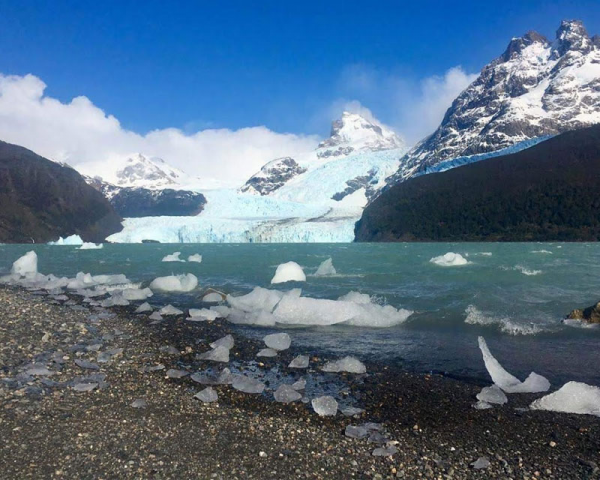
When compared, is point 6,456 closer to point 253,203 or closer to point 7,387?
point 7,387

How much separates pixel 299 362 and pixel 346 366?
1050mm

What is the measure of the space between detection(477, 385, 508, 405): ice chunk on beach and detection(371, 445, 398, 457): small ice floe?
8.54 ft

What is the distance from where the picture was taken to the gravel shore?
207 inches

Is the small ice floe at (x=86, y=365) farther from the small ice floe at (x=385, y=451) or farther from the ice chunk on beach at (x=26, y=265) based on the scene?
the ice chunk on beach at (x=26, y=265)

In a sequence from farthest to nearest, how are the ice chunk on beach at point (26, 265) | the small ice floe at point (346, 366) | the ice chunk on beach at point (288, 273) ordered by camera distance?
the ice chunk on beach at point (26, 265) → the ice chunk on beach at point (288, 273) → the small ice floe at point (346, 366)

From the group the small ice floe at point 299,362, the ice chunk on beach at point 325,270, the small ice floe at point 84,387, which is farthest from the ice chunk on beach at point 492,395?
the ice chunk on beach at point 325,270

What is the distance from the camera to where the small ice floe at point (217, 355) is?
9987 millimetres

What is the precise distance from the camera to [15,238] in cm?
12750

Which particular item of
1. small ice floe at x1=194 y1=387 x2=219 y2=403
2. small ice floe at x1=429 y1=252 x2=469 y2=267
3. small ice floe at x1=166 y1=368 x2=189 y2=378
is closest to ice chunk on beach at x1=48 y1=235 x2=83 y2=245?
small ice floe at x1=429 y1=252 x2=469 y2=267

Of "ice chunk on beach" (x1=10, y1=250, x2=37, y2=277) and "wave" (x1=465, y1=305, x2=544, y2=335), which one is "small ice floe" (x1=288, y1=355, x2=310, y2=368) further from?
"ice chunk on beach" (x1=10, y1=250, x2=37, y2=277)

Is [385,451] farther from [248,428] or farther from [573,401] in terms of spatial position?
[573,401]

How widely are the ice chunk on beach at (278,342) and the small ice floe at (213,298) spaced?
309 inches

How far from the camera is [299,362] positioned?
9664 mm

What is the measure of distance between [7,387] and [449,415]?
7.09 meters
